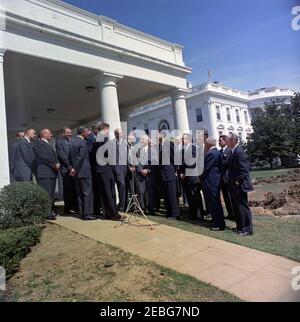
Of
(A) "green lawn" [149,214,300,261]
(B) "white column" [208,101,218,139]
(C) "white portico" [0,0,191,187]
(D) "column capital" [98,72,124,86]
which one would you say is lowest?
(A) "green lawn" [149,214,300,261]

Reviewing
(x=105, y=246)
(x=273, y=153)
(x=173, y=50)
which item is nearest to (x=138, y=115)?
(x=273, y=153)

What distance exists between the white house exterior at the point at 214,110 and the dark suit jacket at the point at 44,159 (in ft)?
136

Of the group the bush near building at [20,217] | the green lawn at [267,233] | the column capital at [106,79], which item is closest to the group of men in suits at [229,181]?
the green lawn at [267,233]

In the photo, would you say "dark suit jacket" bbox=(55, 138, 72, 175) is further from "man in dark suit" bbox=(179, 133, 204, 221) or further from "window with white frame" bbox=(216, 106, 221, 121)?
"window with white frame" bbox=(216, 106, 221, 121)

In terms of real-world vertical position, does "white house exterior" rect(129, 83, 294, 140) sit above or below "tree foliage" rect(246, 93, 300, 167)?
above

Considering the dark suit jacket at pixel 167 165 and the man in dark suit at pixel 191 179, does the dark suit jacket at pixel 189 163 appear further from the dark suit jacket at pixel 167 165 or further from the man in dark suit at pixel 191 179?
the dark suit jacket at pixel 167 165

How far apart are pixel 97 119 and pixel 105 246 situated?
1413 cm

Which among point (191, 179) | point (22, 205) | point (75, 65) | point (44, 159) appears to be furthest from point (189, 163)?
point (75, 65)

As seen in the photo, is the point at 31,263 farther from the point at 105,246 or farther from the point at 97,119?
the point at 97,119

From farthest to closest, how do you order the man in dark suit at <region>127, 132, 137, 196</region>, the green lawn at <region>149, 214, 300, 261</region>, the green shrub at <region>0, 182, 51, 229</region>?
the man in dark suit at <region>127, 132, 137, 196</region>
the green shrub at <region>0, 182, 51, 229</region>
the green lawn at <region>149, 214, 300, 261</region>

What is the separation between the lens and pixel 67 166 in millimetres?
7527

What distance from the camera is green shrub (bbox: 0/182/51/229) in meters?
5.51

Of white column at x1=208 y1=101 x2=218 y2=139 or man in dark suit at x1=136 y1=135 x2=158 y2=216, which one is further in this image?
white column at x1=208 y1=101 x2=218 y2=139

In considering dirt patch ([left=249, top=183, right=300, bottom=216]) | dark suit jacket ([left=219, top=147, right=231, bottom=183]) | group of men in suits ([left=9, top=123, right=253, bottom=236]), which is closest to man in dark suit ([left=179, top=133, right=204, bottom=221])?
group of men in suits ([left=9, top=123, right=253, bottom=236])
